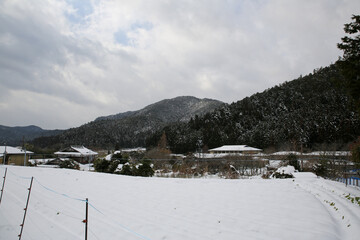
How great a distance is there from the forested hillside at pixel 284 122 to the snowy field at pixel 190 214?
4273cm

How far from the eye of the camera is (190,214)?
6605mm

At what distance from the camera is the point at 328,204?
7164 millimetres

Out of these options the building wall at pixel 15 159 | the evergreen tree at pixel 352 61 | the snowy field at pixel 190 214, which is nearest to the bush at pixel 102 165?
the snowy field at pixel 190 214

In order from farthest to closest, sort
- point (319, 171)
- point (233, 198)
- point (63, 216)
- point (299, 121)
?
point (299, 121) → point (319, 171) → point (233, 198) → point (63, 216)

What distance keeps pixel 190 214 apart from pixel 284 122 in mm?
66025

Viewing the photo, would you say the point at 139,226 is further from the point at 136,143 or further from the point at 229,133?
the point at 136,143

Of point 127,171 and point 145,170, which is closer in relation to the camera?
point 145,170

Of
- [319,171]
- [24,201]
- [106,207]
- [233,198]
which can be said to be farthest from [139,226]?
[319,171]

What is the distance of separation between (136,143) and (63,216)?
404 feet

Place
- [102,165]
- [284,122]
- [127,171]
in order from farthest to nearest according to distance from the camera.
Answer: [284,122], [102,165], [127,171]

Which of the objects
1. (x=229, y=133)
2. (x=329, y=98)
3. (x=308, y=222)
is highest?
(x=329, y=98)

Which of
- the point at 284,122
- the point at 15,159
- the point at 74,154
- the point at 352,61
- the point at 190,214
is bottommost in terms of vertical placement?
the point at 15,159

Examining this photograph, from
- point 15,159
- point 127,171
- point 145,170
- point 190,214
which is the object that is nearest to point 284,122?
point 145,170

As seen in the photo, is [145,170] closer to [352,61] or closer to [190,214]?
[190,214]
